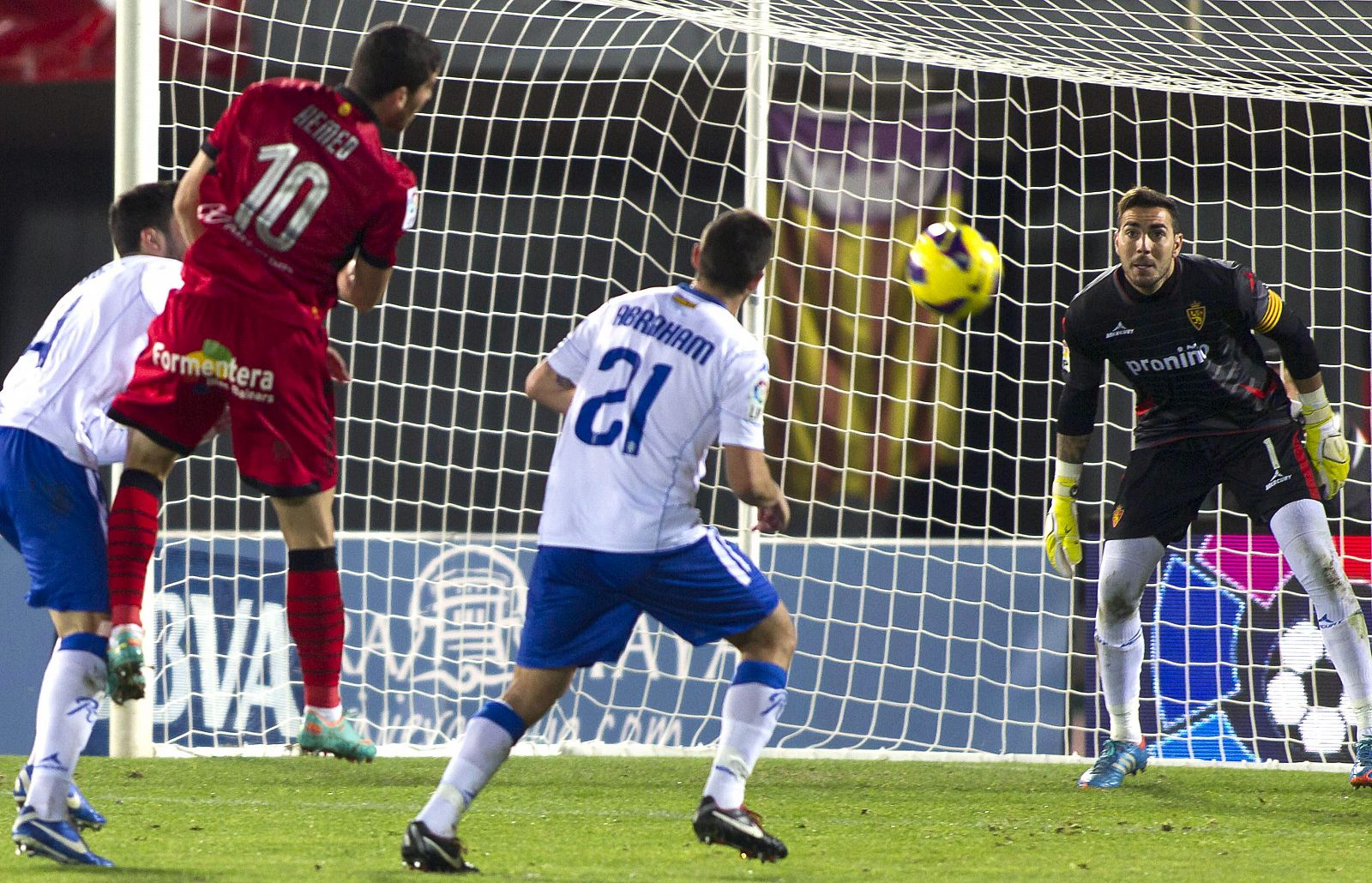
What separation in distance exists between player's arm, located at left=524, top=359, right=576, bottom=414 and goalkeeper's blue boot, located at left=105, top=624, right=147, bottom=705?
102 cm

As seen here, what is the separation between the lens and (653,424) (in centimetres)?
372

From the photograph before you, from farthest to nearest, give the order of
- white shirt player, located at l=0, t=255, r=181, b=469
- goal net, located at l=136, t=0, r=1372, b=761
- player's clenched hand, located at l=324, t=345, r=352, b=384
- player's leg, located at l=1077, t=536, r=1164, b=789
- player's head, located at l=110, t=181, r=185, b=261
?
goal net, located at l=136, t=0, r=1372, b=761, player's leg, located at l=1077, t=536, r=1164, b=789, player's head, located at l=110, t=181, r=185, b=261, white shirt player, located at l=0, t=255, r=181, b=469, player's clenched hand, located at l=324, t=345, r=352, b=384

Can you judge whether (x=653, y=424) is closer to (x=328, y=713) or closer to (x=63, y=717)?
(x=328, y=713)

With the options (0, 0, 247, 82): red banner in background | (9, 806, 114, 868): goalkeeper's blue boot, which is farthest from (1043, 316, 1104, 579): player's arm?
(0, 0, 247, 82): red banner in background

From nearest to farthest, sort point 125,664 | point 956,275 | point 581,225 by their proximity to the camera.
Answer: point 125,664 → point 956,275 → point 581,225

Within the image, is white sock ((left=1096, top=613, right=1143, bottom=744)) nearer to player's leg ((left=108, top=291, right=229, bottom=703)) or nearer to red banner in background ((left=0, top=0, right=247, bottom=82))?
player's leg ((left=108, top=291, right=229, bottom=703))

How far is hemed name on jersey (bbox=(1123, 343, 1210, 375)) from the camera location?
17.6 feet

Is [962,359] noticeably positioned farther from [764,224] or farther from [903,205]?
[764,224]

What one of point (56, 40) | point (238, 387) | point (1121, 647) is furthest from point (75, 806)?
point (56, 40)

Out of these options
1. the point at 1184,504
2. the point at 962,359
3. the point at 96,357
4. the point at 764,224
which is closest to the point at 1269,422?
the point at 1184,504

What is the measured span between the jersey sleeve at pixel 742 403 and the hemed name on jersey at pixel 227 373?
971 millimetres

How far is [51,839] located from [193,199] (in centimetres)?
138

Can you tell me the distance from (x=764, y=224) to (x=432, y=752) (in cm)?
343

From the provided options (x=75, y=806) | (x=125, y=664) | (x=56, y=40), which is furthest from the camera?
(x=56, y=40)
